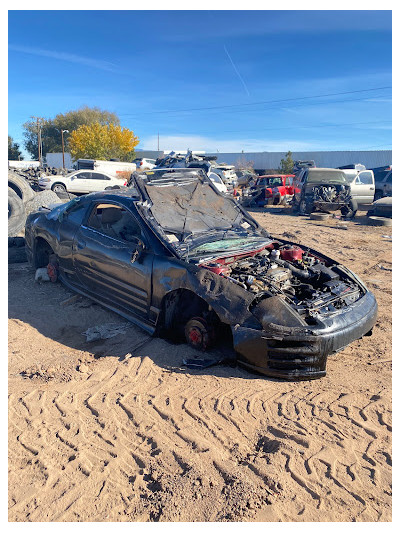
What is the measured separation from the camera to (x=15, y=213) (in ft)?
30.8

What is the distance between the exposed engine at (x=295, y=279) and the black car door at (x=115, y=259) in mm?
813

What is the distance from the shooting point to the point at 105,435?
310 centimetres

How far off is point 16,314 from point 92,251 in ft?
4.46

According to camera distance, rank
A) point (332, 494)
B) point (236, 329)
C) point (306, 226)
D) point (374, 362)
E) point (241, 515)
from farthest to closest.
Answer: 1. point (306, 226)
2. point (374, 362)
3. point (236, 329)
4. point (332, 494)
5. point (241, 515)

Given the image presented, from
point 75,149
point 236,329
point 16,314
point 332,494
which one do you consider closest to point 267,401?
point 236,329

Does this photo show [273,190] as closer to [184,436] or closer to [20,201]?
[20,201]

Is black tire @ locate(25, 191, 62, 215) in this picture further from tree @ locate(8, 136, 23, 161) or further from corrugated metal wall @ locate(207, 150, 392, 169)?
tree @ locate(8, 136, 23, 161)

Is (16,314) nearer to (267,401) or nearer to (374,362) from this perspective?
(267,401)

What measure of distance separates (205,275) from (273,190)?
50.6 feet

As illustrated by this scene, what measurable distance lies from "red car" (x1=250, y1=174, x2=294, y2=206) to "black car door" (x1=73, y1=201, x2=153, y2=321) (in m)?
14.3

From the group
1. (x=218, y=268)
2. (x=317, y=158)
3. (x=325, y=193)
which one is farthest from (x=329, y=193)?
(x=317, y=158)

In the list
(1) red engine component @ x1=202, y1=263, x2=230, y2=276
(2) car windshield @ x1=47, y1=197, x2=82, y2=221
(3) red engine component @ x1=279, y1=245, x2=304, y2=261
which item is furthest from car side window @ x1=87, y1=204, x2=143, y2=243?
(3) red engine component @ x1=279, y1=245, x2=304, y2=261

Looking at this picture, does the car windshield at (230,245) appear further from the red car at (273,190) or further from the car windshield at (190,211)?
the red car at (273,190)

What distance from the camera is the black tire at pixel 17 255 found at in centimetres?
771
